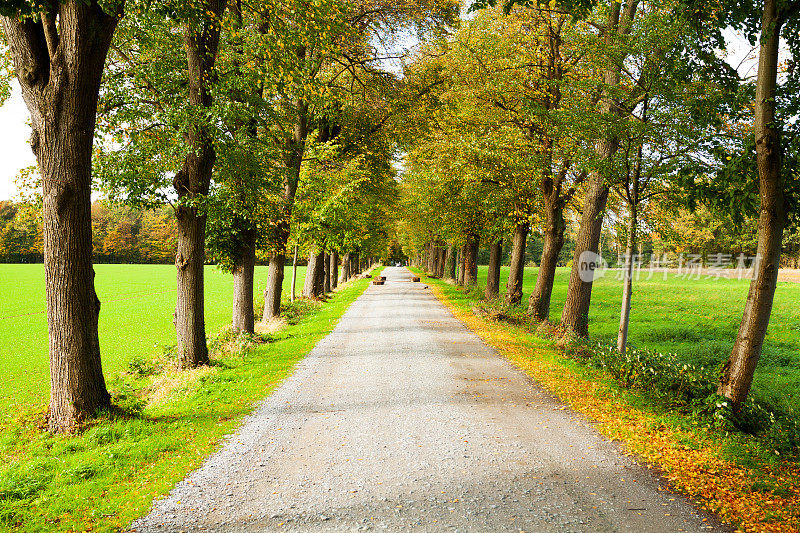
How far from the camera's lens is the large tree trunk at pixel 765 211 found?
589 cm

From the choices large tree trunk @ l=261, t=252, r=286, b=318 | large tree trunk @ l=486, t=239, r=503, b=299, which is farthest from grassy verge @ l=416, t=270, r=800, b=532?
large tree trunk @ l=486, t=239, r=503, b=299

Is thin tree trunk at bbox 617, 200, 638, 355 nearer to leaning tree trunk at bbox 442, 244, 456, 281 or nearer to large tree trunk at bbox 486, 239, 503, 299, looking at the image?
large tree trunk at bbox 486, 239, 503, 299

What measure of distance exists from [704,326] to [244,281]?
20326mm

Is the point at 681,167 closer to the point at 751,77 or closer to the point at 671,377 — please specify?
the point at 751,77

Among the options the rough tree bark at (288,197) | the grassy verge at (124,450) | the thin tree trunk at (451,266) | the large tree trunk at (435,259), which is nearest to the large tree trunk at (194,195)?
the grassy verge at (124,450)

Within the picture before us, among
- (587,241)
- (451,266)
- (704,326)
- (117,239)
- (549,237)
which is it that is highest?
(117,239)

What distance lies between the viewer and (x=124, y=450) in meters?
5.32

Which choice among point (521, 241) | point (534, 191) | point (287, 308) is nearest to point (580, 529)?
point (534, 191)

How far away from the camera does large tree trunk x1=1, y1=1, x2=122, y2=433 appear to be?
18.5ft

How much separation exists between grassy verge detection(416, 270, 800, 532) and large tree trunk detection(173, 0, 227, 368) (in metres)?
7.12

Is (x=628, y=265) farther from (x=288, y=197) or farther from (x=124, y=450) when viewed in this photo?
(x=288, y=197)

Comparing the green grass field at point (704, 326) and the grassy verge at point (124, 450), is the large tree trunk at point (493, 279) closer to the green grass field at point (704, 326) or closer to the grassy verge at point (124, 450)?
the green grass field at point (704, 326)

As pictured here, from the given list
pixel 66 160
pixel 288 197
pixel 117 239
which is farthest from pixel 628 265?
pixel 117 239

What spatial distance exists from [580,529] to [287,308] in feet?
57.1
